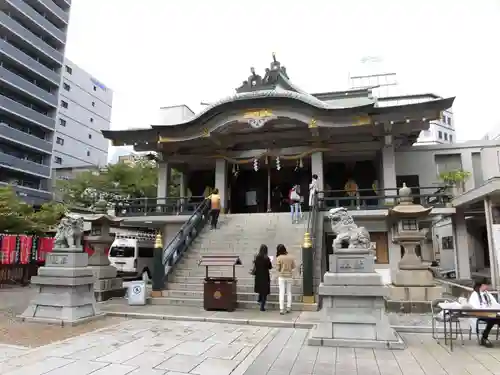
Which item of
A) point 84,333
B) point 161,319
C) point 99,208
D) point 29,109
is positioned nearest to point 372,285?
point 161,319

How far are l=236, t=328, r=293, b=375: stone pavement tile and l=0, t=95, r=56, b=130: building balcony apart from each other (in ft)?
124

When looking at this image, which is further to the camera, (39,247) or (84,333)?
(39,247)

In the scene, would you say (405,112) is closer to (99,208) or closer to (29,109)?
(99,208)

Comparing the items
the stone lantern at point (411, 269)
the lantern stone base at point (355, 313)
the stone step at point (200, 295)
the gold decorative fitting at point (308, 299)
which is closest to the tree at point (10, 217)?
the stone step at point (200, 295)

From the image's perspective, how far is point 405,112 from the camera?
1566 cm

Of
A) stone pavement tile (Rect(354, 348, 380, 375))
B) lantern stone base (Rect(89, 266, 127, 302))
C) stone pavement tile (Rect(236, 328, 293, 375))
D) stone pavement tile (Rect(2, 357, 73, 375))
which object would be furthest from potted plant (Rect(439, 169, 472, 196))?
stone pavement tile (Rect(2, 357, 73, 375))

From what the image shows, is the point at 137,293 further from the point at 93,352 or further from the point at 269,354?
the point at 269,354

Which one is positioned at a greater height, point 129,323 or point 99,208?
point 99,208

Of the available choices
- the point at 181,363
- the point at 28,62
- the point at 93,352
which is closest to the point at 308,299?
the point at 181,363

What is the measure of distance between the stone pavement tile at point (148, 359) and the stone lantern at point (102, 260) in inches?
254

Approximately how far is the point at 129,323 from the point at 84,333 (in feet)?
3.63

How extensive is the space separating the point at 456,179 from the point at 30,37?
41.8m

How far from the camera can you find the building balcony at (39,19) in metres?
38.3

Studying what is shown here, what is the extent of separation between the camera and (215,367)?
530 centimetres
